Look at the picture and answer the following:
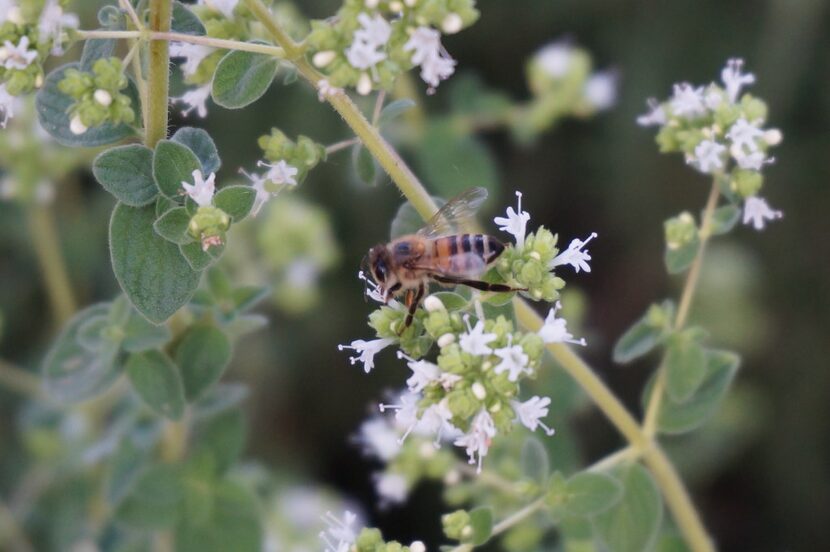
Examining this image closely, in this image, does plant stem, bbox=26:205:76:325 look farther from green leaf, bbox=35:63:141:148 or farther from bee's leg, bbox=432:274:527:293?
bee's leg, bbox=432:274:527:293

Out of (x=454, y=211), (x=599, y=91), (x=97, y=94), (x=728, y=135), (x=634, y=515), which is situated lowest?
(x=634, y=515)

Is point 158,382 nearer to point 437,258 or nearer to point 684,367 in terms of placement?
point 437,258

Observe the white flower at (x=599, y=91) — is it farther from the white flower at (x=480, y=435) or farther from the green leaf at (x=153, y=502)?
the white flower at (x=480, y=435)

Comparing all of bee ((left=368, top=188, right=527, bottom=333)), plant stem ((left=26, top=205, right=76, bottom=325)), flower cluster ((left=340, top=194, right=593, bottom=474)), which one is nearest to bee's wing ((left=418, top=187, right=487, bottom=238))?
bee ((left=368, top=188, right=527, bottom=333))

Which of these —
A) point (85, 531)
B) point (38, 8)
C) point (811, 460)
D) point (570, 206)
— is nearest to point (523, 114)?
point (570, 206)

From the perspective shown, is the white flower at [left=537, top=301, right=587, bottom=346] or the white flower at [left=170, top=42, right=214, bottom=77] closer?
the white flower at [left=537, top=301, right=587, bottom=346]

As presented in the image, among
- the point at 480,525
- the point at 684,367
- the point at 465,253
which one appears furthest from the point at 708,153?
the point at 480,525
